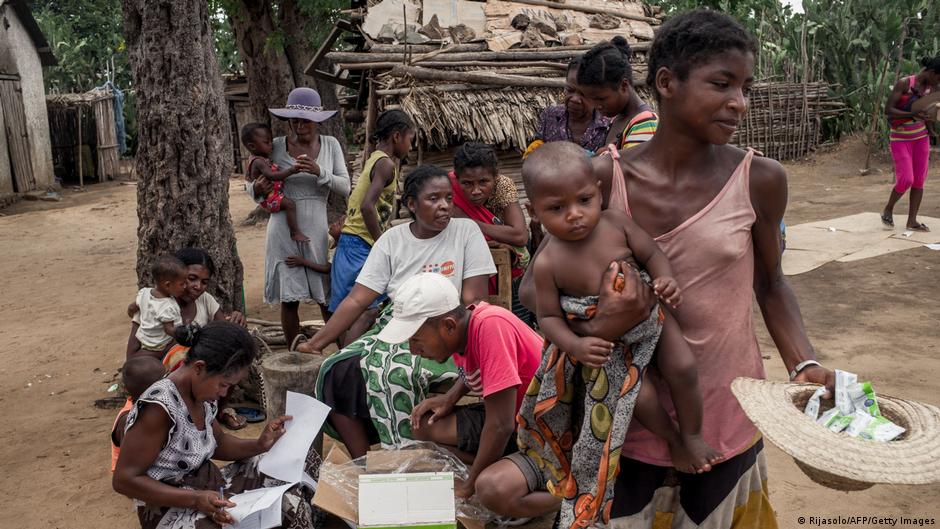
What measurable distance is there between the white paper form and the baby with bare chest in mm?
1606

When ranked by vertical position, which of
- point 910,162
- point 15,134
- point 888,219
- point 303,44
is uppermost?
point 303,44

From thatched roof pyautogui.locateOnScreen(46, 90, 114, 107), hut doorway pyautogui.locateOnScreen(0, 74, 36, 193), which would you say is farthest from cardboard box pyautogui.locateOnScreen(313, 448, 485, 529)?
thatched roof pyautogui.locateOnScreen(46, 90, 114, 107)

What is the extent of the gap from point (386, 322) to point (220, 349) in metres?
1.09

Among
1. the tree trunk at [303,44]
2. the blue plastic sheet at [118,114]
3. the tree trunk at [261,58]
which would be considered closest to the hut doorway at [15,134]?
the blue plastic sheet at [118,114]

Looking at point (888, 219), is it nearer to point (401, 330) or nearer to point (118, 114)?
point (401, 330)

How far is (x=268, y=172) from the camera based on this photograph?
16.8 feet

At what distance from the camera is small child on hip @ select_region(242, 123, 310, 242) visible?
16.7 ft

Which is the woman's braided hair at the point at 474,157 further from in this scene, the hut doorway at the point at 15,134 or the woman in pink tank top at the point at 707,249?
the hut doorway at the point at 15,134

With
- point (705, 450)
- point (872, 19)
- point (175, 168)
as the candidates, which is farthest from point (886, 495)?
point (872, 19)

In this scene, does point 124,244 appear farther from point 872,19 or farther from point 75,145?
point 872,19

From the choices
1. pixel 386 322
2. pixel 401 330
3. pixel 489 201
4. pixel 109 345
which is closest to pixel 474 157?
pixel 489 201

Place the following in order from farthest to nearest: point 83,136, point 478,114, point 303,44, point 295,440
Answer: point 83,136 → point 303,44 → point 478,114 → point 295,440

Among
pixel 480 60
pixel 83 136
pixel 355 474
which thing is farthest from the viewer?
pixel 83 136

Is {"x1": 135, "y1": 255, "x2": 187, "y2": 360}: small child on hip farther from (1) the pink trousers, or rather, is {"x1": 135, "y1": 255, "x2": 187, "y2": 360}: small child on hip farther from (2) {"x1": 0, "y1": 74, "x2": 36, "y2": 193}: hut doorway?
(2) {"x1": 0, "y1": 74, "x2": 36, "y2": 193}: hut doorway
